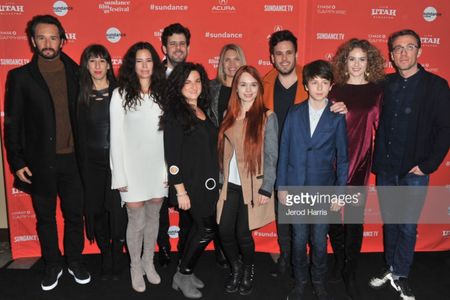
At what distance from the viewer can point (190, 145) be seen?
2.75m

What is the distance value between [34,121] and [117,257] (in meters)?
1.28

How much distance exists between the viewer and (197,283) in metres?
3.19

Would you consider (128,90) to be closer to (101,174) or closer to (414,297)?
(101,174)

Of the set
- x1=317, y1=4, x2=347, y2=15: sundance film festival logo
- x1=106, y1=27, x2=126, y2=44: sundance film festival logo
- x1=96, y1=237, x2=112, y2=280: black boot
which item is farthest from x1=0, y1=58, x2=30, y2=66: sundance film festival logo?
x1=317, y1=4, x2=347, y2=15: sundance film festival logo

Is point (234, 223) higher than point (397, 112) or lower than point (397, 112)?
lower

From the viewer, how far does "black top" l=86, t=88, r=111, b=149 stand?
299 centimetres

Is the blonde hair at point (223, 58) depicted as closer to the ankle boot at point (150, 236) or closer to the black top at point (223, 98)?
the black top at point (223, 98)

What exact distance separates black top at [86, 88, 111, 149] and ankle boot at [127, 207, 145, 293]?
0.58m

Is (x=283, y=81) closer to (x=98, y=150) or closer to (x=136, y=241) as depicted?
(x=98, y=150)

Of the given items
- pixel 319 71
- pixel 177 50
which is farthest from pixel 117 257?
pixel 319 71

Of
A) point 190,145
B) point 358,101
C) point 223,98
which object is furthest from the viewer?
point 223,98

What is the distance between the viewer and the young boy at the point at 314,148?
8.84 feet

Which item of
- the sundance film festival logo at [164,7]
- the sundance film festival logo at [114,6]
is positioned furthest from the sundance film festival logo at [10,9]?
the sundance film festival logo at [164,7]

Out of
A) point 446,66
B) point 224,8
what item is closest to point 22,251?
point 224,8
